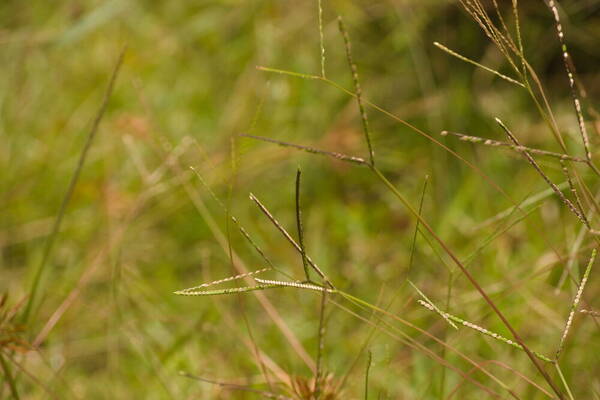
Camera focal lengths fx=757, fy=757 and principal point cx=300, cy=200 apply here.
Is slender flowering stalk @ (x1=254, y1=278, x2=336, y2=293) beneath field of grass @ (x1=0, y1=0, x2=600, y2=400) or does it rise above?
above

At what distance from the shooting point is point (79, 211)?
1475mm

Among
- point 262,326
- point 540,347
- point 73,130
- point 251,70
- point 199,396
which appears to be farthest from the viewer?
point 251,70

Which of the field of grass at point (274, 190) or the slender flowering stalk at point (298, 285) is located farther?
the field of grass at point (274, 190)

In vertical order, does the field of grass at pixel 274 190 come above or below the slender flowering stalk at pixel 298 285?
below

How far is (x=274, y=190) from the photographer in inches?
60.2

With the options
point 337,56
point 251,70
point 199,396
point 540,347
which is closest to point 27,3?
point 251,70

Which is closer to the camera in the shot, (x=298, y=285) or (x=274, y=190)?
(x=298, y=285)

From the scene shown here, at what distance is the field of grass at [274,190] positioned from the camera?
1.09 metres

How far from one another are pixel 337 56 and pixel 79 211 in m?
0.70

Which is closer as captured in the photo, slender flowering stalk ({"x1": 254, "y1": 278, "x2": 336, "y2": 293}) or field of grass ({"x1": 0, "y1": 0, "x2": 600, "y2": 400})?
slender flowering stalk ({"x1": 254, "y1": 278, "x2": 336, "y2": 293})

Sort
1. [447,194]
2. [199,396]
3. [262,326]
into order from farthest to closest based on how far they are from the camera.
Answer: [447,194] < [262,326] < [199,396]

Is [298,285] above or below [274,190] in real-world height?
above

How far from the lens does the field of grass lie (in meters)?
1.09

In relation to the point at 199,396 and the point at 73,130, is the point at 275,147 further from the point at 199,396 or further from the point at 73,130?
the point at 199,396
